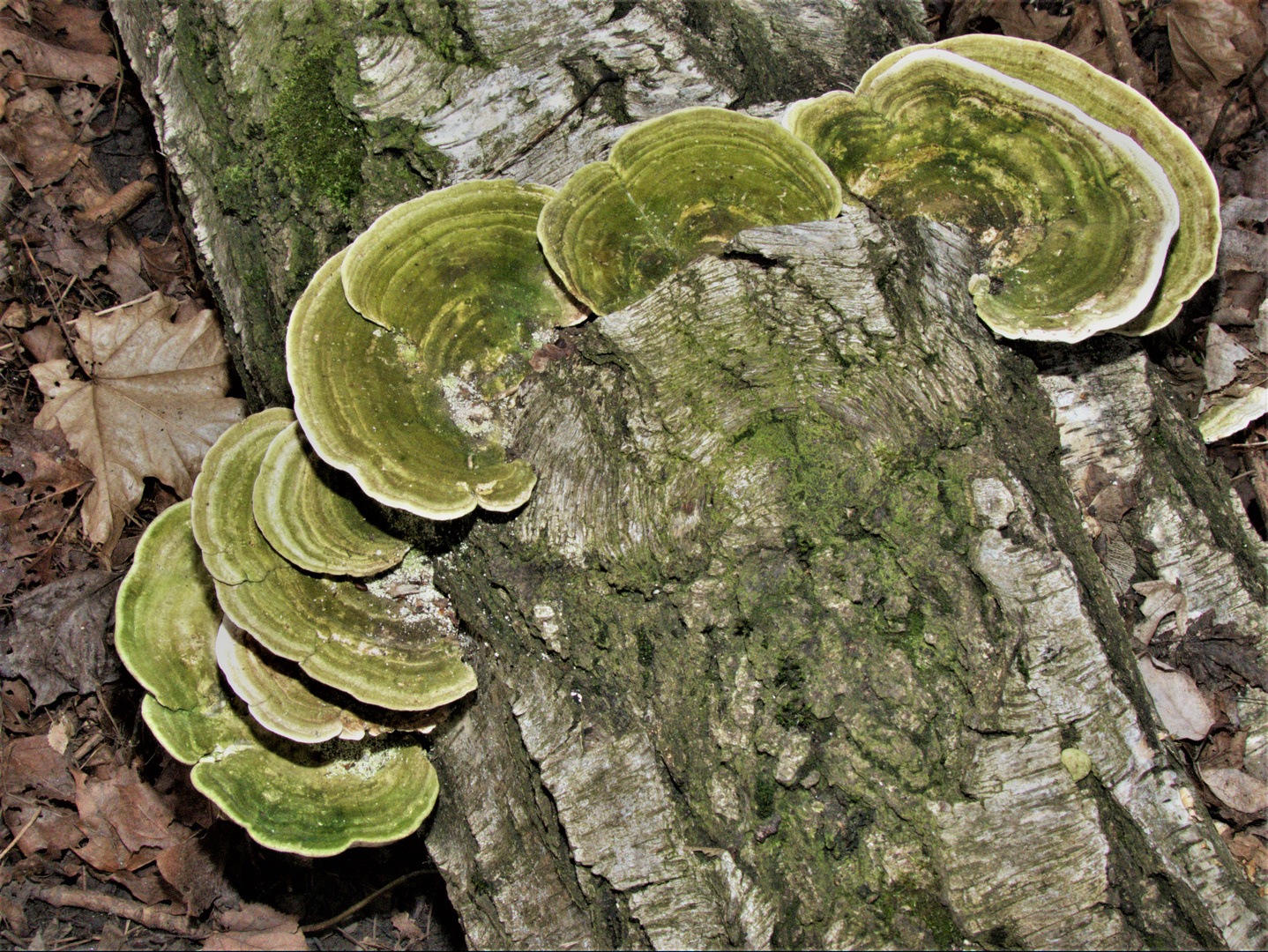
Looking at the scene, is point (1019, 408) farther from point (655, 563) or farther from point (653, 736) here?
point (653, 736)

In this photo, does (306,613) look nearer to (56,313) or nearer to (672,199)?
(672,199)

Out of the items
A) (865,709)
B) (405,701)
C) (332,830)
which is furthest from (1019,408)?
(332,830)

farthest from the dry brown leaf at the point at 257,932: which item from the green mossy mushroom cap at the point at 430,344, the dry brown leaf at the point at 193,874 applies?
the green mossy mushroom cap at the point at 430,344

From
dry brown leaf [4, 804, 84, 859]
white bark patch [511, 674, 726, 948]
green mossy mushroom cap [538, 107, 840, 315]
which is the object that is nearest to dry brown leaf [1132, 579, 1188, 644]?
green mossy mushroom cap [538, 107, 840, 315]

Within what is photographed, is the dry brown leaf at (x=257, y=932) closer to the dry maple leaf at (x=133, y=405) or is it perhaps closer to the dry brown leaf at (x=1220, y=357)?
the dry maple leaf at (x=133, y=405)

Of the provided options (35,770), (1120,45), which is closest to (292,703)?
(35,770)
